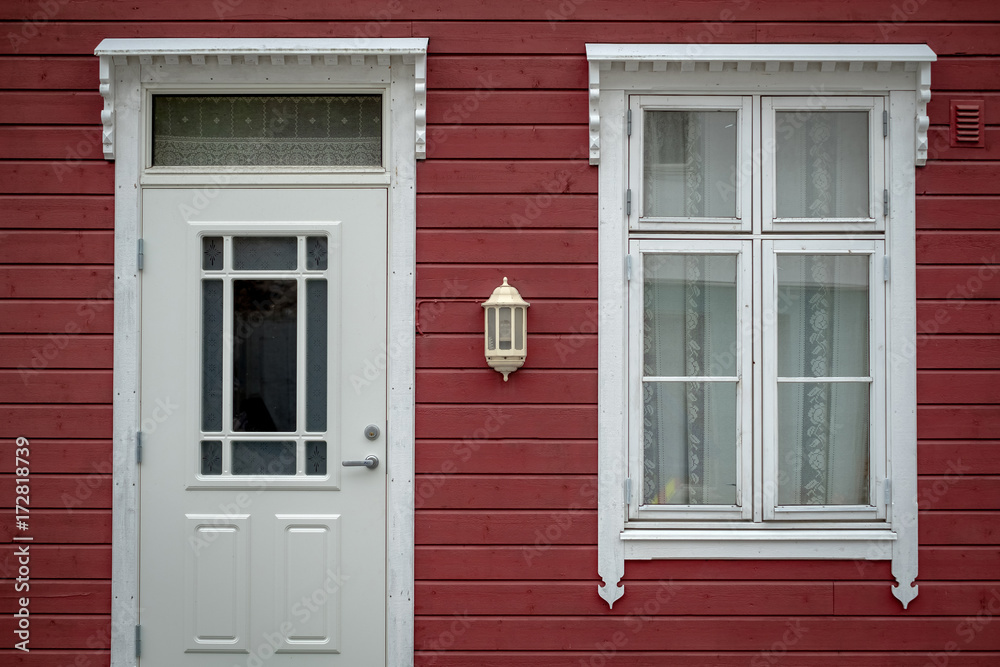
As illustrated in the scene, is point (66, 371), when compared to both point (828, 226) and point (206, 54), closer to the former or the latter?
point (206, 54)

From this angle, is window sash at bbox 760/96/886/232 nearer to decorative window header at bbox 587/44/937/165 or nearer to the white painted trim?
decorative window header at bbox 587/44/937/165

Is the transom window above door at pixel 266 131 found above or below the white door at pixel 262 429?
above

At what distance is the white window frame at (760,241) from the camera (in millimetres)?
3156

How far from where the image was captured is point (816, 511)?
10.5 feet

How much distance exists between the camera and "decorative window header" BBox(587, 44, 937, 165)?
10.2ft

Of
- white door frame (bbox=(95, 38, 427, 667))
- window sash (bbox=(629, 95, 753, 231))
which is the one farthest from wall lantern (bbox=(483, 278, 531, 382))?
window sash (bbox=(629, 95, 753, 231))

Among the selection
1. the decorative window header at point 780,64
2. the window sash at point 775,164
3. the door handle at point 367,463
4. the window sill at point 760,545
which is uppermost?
the decorative window header at point 780,64

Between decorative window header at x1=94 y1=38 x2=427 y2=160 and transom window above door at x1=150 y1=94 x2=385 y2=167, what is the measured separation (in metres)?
0.14

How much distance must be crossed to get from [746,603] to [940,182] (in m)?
1.79

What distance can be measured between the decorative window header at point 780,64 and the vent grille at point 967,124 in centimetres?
13

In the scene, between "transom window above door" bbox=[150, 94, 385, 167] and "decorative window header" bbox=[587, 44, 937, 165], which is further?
"transom window above door" bbox=[150, 94, 385, 167]

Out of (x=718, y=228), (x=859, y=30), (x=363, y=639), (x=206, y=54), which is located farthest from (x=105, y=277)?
(x=859, y=30)

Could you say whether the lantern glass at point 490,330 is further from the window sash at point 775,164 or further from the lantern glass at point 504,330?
the window sash at point 775,164

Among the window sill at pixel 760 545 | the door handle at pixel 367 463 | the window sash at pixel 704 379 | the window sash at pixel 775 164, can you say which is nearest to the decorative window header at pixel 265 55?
the window sash at pixel 704 379
